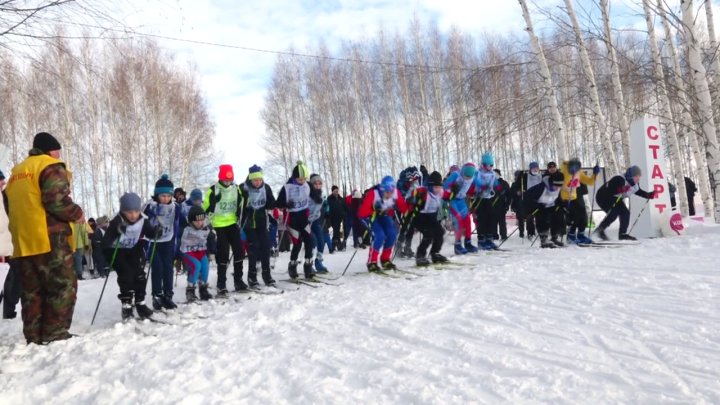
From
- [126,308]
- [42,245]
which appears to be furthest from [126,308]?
[42,245]

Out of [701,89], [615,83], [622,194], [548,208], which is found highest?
[615,83]

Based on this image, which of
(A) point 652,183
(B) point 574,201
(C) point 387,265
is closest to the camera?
(C) point 387,265

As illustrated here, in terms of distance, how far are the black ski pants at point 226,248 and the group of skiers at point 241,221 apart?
14mm

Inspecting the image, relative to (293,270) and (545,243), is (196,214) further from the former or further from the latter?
(545,243)

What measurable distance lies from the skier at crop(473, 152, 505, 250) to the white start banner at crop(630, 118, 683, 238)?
3085mm

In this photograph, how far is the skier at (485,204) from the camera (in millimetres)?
9992

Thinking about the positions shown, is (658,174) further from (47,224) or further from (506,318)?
(47,224)

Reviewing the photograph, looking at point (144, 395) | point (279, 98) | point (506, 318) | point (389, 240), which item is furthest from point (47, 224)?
point (279, 98)

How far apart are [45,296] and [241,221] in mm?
2897

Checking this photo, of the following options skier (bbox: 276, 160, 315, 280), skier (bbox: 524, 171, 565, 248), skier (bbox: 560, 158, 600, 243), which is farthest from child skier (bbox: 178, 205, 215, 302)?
skier (bbox: 560, 158, 600, 243)

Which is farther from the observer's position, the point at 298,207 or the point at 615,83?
the point at 615,83

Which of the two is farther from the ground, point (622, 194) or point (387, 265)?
point (622, 194)

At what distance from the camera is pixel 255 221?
7410 mm

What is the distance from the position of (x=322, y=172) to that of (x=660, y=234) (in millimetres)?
24143
